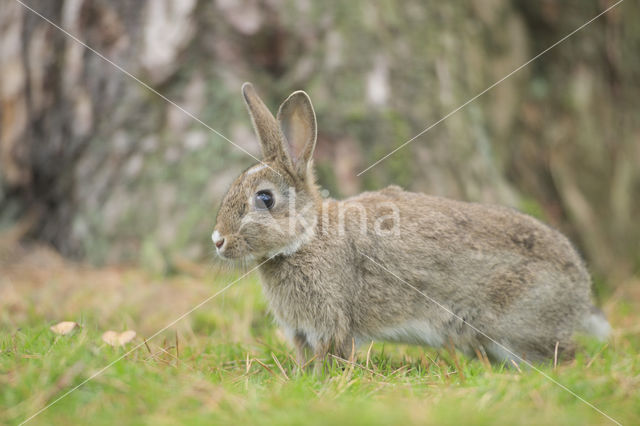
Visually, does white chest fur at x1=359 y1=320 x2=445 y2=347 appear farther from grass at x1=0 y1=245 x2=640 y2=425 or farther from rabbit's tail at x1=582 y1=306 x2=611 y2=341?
rabbit's tail at x1=582 y1=306 x2=611 y2=341

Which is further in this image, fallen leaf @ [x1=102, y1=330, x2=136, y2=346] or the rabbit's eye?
the rabbit's eye

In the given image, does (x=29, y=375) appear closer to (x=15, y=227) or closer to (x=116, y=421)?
(x=116, y=421)

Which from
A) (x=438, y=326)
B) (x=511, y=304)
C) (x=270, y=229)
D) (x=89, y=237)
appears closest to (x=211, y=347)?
(x=270, y=229)

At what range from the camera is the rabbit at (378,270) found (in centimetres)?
411

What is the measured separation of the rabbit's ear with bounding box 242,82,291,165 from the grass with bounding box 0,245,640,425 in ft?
4.65

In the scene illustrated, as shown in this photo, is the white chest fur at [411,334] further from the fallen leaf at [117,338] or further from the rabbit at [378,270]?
the fallen leaf at [117,338]

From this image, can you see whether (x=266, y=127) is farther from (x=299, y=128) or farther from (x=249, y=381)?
(x=249, y=381)

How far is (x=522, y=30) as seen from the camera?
8.04m

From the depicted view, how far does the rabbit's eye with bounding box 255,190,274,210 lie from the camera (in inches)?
163

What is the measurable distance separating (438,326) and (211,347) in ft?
5.43

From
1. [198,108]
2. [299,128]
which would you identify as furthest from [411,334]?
[198,108]

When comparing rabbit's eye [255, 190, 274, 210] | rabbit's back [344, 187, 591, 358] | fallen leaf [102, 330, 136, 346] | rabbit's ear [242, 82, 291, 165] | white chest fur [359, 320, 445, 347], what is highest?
rabbit's ear [242, 82, 291, 165]

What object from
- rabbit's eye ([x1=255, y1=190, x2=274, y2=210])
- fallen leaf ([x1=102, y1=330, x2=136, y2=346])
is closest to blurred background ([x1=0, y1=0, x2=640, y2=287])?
rabbit's eye ([x1=255, y1=190, x2=274, y2=210])

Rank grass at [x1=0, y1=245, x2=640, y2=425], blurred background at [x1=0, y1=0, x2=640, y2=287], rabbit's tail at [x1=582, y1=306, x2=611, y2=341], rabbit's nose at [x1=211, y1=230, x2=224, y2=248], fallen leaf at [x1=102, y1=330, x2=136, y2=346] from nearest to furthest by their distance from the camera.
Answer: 1. grass at [x1=0, y1=245, x2=640, y2=425]
2. fallen leaf at [x1=102, y1=330, x2=136, y2=346]
3. rabbit's nose at [x1=211, y1=230, x2=224, y2=248]
4. rabbit's tail at [x1=582, y1=306, x2=611, y2=341]
5. blurred background at [x1=0, y1=0, x2=640, y2=287]
